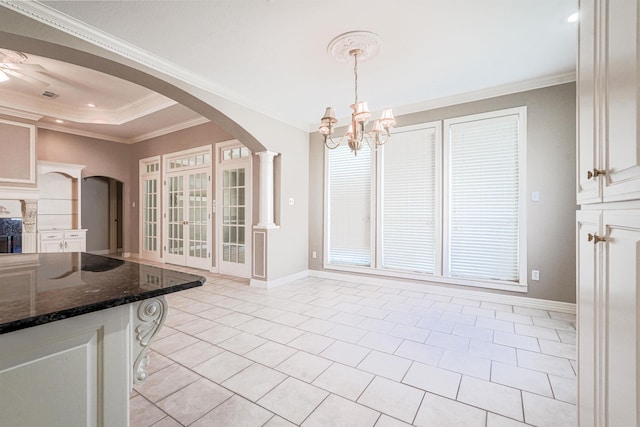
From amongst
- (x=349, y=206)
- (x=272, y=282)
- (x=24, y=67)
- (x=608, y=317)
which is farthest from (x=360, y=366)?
(x=24, y=67)

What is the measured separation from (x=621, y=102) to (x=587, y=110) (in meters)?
0.34

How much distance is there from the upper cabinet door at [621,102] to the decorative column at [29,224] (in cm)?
679

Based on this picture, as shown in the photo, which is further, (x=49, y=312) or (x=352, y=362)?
(x=352, y=362)

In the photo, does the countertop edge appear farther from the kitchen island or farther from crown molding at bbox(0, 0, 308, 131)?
crown molding at bbox(0, 0, 308, 131)

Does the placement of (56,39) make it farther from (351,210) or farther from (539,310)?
(539,310)

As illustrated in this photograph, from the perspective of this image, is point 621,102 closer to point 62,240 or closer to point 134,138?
point 62,240

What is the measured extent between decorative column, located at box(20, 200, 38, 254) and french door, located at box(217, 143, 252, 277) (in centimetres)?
292

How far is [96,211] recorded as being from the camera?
7.45m

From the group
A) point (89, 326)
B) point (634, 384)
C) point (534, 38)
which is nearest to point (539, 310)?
point (534, 38)

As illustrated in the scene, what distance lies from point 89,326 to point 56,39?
8.46 ft

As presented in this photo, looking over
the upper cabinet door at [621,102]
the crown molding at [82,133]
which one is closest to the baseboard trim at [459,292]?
the upper cabinet door at [621,102]

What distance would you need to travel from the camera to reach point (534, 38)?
8.29 ft

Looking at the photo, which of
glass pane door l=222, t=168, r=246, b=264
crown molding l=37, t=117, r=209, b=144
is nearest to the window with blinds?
glass pane door l=222, t=168, r=246, b=264

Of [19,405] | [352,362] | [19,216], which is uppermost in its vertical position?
[19,216]
